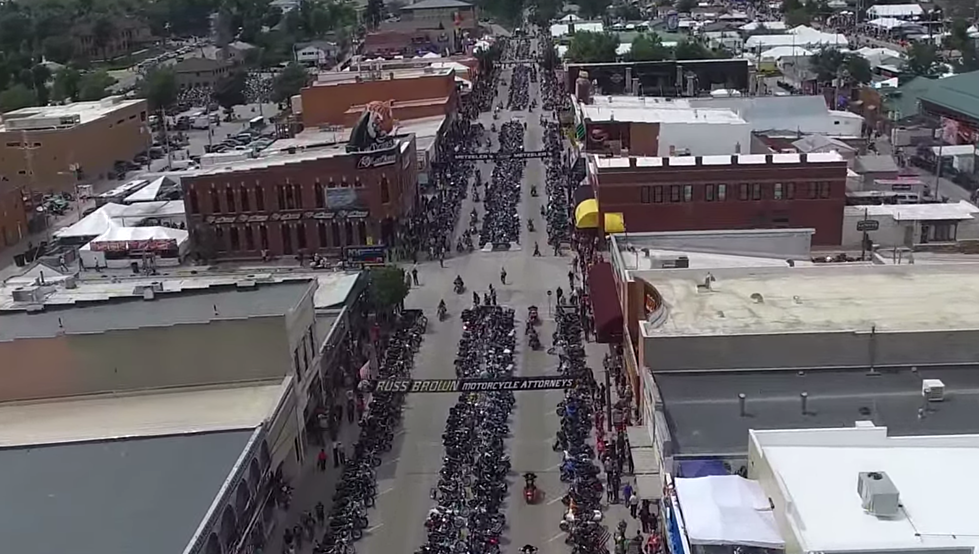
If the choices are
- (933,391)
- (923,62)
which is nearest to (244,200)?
(933,391)

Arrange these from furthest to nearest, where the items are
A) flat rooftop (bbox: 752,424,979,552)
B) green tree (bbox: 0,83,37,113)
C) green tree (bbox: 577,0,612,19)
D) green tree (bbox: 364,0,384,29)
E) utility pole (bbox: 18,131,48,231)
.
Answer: green tree (bbox: 577,0,612,19) < green tree (bbox: 364,0,384,29) < green tree (bbox: 0,83,37,113) < utility pole (bbox: 18,131,48,231) < flat rooftop (bbox: 752,424,979,552)

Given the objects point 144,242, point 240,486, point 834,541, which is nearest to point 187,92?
point 144,242

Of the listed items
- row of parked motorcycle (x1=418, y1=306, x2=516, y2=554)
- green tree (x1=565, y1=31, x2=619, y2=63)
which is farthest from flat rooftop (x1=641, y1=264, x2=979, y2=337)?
green tree (x1=565, y1=31, x2=619, y2=63)

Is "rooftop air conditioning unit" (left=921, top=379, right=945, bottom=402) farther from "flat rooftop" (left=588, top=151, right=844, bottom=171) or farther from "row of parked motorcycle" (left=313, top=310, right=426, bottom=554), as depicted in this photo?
"flat rooftop" (left=588, top=151, right=844, bottom=171)

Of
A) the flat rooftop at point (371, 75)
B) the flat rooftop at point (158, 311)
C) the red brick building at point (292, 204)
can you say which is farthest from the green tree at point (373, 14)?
the flat rooftop at point (158, 311)

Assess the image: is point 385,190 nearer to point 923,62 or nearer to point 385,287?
point 385,287

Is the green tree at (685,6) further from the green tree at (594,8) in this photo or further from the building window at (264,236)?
the building window at (264,236)

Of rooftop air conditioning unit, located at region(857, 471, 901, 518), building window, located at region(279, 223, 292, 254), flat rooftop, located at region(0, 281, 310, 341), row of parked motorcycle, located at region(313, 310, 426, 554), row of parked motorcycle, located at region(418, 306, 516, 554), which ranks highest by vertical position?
rooftop air conditioning unit, located at region(857, 471, 901, 518)
